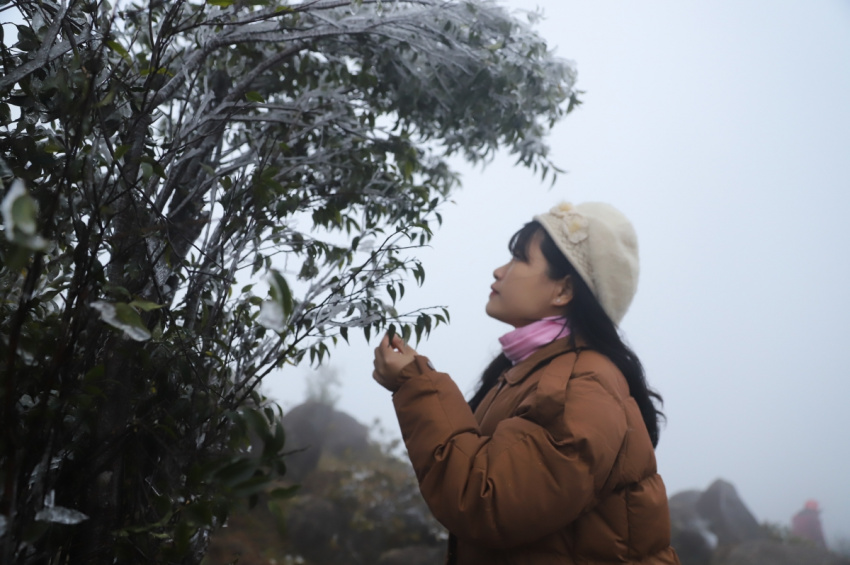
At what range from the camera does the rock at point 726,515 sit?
3.31 metres

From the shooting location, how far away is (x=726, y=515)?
11.1ft

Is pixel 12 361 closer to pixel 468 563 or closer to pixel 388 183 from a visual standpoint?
pixel 468 563

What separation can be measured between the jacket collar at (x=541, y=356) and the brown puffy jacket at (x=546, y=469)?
0.02m

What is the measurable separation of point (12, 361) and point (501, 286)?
97cm

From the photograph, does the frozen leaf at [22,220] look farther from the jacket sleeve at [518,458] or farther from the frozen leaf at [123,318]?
the jacket sleeve at [518,458]

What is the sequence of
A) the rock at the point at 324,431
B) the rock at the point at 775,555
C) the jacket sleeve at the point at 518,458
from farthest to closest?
the rock at the point at 324,431 < the rock at the point at 775,555 < the jacket sleeve at the point at 518,458

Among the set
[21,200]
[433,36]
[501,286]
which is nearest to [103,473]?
[21,200]

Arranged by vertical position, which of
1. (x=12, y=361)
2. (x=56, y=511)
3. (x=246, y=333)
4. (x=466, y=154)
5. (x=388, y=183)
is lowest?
(x=56, y=511)

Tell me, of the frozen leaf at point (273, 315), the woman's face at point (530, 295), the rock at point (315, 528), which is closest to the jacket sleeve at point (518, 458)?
the woman's face at point (530, 295)

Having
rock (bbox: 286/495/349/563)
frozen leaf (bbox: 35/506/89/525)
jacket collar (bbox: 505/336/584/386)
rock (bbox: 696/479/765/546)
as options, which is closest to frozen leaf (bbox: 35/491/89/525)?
frozen leaf (bbox: 35/506/89/525)

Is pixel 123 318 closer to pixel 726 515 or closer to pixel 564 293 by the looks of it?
pixel 564 293

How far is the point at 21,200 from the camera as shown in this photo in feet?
1.48

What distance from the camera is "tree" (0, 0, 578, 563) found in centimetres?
74

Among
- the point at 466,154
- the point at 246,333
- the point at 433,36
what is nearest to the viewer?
the point at 246,333
